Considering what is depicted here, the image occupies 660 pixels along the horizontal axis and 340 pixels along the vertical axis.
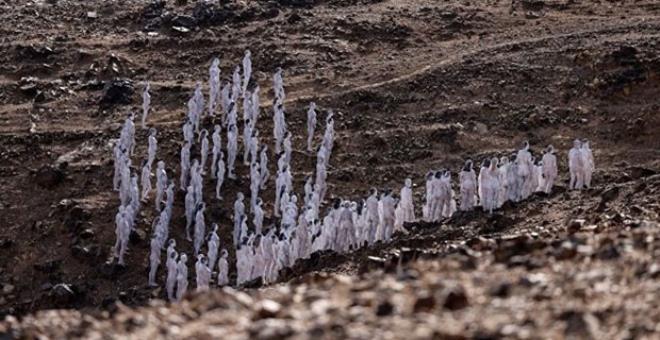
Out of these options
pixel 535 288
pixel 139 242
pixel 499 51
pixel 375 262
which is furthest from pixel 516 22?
pixel 535 288

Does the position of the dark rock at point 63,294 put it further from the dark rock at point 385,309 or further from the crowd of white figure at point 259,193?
the dark rock at point 385,309

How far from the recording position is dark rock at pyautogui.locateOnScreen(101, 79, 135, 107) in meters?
28.2

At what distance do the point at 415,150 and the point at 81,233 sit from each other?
7.50 meters

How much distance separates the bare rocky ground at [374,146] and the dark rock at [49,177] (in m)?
0.03

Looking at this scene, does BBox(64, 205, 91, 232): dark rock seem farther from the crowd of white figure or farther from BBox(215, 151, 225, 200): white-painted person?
BBox(215, 151, 225, 200): white-painted person

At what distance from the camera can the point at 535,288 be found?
8.63m

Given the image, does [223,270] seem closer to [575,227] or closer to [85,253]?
[85,253]

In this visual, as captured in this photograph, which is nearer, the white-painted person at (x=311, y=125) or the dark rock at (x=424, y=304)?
the dark rock at (x=424, y=304)

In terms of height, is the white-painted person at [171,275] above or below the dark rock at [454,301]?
below

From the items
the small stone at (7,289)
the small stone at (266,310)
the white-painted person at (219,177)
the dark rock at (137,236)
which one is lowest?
the small stone at (7,289)

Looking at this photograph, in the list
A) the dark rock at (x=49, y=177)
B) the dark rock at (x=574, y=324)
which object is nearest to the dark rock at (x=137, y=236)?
the dark rock at (x=49, y=177)

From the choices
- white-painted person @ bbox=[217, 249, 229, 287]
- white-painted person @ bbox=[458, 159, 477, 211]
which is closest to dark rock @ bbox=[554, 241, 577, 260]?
white-painted person @ bbox=[458, 159, 477, 211]

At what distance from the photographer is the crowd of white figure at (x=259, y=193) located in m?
19.2

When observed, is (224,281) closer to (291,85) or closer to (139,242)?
(139,242)
